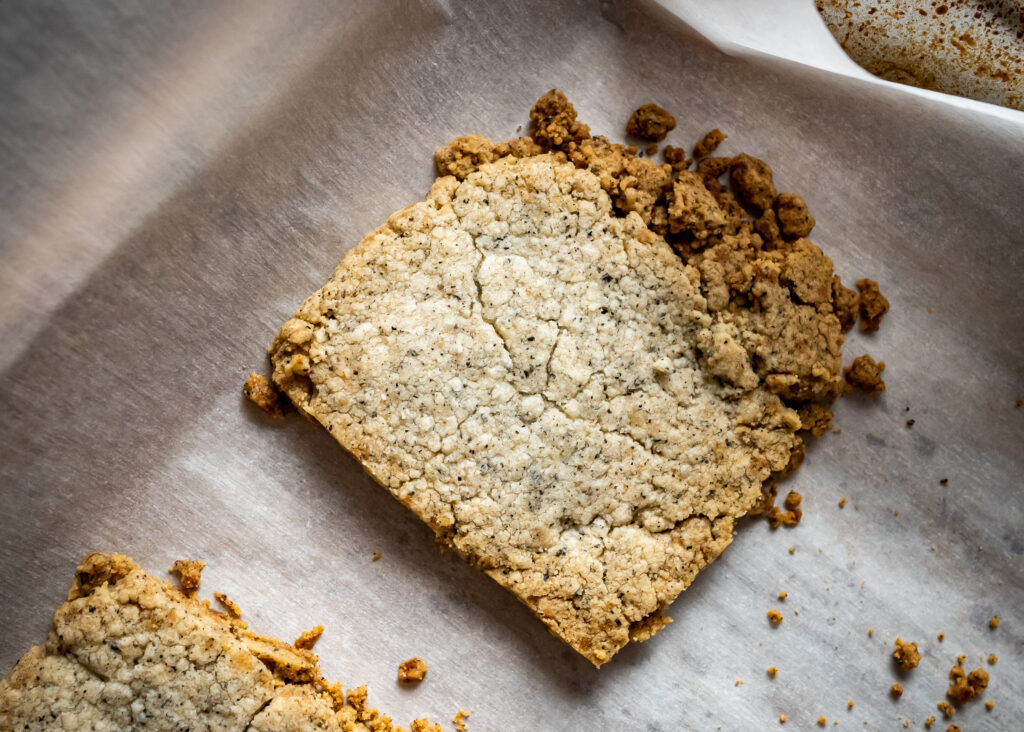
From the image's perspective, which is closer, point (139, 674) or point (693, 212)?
point (139, 674)

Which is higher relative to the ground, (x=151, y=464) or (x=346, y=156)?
(x=346, y=156)

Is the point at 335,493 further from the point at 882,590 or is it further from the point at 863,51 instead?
the point at 863,51

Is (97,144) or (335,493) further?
(335,493)

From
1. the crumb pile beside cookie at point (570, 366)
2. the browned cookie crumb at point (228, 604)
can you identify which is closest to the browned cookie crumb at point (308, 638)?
the browned cookie crumb at point (228, 604)

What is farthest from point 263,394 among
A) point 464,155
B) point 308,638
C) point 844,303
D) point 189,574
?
point 844,303

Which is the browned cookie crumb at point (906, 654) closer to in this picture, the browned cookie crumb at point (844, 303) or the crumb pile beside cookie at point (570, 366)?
the crumb pile beside cookie at point (570, 366)

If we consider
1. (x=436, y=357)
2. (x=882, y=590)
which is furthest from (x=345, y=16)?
(x=882, y=590)

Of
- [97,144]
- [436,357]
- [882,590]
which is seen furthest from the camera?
[882,590]

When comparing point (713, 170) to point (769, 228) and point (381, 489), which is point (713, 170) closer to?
point (769, 228)
